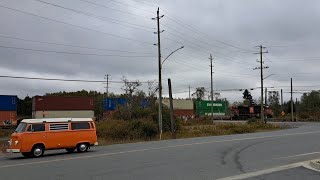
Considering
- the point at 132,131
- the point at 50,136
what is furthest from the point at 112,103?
the point at 50,136

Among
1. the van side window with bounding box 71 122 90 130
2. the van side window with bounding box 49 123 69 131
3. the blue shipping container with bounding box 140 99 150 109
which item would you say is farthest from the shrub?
the blue shipping container with bounding box 140 99 150 109

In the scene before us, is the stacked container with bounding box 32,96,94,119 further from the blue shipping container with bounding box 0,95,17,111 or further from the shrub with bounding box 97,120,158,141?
the shrub with bounding box 97,120,158,141

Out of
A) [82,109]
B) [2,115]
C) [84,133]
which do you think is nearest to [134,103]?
[82,109]

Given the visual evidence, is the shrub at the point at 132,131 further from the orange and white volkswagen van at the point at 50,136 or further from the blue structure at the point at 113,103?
the blue structure at the point at 113,103

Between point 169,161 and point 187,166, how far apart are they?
6.16 feet

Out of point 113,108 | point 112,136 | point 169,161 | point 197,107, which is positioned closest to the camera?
point 169,161

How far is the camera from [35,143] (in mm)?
22219

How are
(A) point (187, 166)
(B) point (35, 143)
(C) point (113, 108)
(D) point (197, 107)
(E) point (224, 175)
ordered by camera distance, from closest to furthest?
1. (E) point (224, 175)
2. (A) point (187, 166)
3. (B) point (35, 143)
4. (C) point (113, 108)
5. (D) point (197, 107)

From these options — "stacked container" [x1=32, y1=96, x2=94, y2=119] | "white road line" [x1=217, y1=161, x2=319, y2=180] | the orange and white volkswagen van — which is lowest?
"white road line" [x1=217, y1=161, x2=319, y2=180]

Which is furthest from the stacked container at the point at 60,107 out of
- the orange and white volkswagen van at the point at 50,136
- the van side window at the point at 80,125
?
the orange and white volkswagen van at the point at 50,136

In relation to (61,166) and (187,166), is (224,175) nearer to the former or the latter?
(187,166)

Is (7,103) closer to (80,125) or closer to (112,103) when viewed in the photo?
(112,103)

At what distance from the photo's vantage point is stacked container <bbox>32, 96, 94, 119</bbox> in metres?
57.8

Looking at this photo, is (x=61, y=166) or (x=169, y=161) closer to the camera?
(x=61, y=166)
